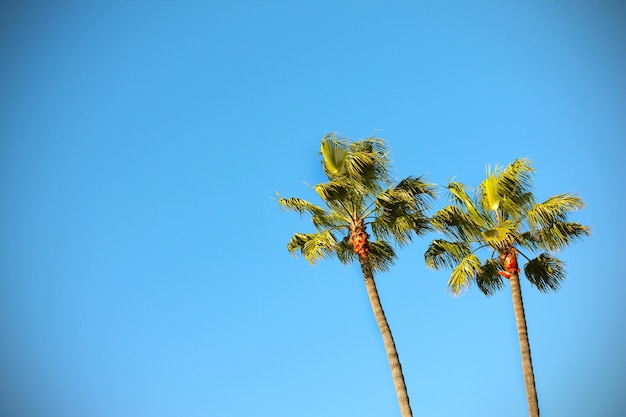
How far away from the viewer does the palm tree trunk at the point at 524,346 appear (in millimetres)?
21875

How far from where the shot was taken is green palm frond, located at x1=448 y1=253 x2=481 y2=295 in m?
21.9

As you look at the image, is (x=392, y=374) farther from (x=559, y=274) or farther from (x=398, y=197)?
(x=559, y=274)

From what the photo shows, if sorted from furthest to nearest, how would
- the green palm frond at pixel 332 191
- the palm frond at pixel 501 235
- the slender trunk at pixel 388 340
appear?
the palm frond at pixel 501 235 < the green palm frond at pixel 332 191 < the slender trunk at pixel 388 340

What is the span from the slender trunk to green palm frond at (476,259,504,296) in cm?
394

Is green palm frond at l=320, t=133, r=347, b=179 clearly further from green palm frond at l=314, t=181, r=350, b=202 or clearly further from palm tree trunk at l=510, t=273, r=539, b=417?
palm tree trunk at l=510, t=273, r=539, b=417

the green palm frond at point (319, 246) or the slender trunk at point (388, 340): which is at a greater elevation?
the green palm frond at point (319, 246)

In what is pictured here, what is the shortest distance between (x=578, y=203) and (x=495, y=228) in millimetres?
2467

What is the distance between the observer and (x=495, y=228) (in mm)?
22844

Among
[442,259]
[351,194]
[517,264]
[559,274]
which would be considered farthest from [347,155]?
[559,274]

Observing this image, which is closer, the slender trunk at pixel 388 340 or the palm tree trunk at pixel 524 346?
the slender trunk at pixel 388 340

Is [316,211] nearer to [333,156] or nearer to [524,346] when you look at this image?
[333,156]

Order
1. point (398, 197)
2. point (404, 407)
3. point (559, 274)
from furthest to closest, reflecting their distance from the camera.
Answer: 1. point (559, 274)
2. point (398, 197)
3. point (404, 407)

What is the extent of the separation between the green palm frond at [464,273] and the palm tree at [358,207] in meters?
1.51

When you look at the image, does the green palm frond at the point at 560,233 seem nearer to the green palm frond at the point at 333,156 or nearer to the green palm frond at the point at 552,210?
the green palm frond at the point at 552,210
